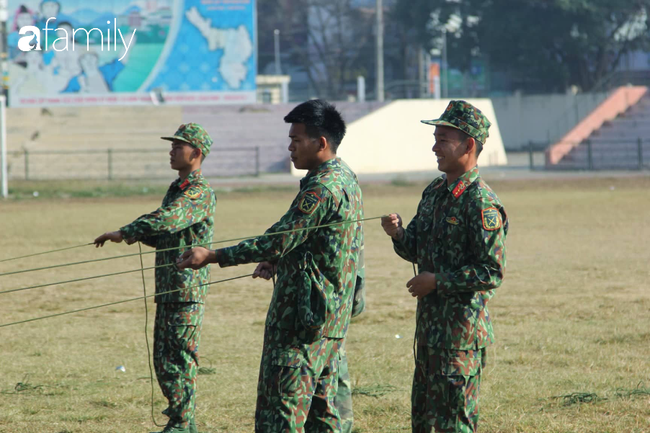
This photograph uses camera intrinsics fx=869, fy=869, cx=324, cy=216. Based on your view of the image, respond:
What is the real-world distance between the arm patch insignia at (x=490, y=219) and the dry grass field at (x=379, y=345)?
1972mm

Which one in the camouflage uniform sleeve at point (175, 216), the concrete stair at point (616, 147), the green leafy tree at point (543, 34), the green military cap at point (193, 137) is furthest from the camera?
the green leafy tree at point (543, 34)

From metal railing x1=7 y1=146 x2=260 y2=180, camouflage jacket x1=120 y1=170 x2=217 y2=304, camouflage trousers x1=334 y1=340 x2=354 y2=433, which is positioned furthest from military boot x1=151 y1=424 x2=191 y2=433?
metal railing x1=7 y1=146 x2=260 y2=180

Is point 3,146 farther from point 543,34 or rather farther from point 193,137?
point 543,34

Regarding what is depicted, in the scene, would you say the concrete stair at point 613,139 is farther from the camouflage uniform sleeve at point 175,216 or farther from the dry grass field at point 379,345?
the camouflage uniform sleeve at point 175,216

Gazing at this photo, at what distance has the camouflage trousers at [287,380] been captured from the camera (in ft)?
12.6

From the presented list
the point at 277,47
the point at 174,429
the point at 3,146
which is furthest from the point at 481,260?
the point at 277,47

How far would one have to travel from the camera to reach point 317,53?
201 ft

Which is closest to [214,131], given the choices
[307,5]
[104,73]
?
[104,73]

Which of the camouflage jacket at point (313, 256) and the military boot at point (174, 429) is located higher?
the camouflage jacket at point (313, 256)

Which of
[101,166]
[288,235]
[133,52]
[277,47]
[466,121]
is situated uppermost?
[277,47]

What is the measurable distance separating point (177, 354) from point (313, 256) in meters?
1.58

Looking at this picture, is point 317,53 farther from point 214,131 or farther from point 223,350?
point 223,350

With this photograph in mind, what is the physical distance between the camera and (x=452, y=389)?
12.7 feet

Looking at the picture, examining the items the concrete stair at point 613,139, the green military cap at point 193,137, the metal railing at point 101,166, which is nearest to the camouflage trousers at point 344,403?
the green military cap at point 193,137
